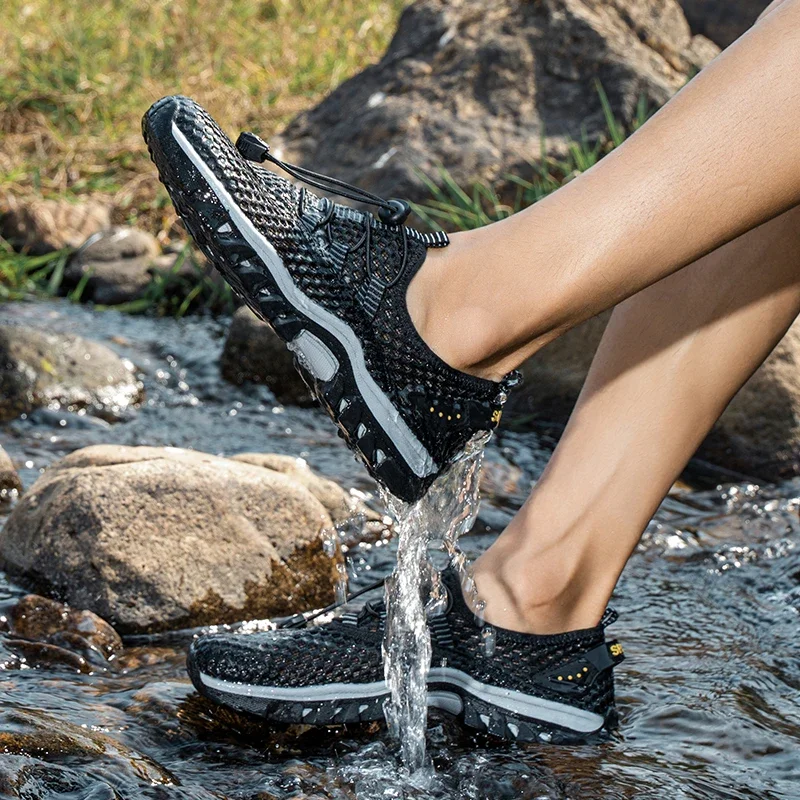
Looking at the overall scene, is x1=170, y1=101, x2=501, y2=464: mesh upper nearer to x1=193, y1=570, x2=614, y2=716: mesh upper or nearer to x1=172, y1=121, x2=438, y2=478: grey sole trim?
x1=172, y1=121, x2=438, y2=478: grey sole trim

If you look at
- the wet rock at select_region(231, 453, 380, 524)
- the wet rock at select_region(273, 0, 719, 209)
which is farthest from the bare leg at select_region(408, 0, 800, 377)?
the wet rock at select_region(273, 0, 719, 209)

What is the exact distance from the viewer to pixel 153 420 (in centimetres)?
374

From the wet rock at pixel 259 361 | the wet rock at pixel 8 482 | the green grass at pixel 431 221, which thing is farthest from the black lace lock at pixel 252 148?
the green grass at pixel 431 221

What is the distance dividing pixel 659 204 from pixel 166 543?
1.27m

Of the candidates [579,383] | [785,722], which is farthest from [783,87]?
[579,383]

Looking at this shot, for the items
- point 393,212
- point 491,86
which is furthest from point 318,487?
point 491,86

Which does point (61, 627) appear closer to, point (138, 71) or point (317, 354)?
point (317, 354)

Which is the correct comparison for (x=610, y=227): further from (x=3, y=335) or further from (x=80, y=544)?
(x=3, y=335)

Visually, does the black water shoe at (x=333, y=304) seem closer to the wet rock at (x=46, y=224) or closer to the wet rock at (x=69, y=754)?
the wet rock at (x=69, y=754)

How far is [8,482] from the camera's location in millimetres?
2811

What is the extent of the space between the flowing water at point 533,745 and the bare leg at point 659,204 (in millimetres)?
509

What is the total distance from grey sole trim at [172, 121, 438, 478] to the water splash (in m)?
0.18

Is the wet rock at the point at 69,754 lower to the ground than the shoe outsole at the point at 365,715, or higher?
higher

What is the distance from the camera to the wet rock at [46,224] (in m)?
5.35
